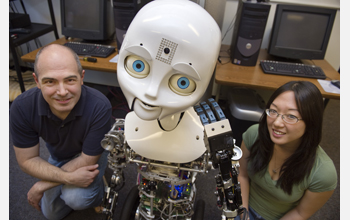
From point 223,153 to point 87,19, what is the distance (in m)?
1.80

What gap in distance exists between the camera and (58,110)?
1.06 m

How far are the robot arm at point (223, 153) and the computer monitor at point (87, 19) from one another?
155 centimetres

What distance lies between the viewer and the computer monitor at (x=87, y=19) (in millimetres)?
1927

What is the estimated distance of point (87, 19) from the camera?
1.97 meters

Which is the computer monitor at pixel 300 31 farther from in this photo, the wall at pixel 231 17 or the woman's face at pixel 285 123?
the woman's face at pixel 285 123

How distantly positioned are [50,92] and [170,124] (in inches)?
21.7

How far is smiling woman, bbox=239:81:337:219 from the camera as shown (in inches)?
33.6

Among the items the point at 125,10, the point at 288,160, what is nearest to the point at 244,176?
the point at 288,160

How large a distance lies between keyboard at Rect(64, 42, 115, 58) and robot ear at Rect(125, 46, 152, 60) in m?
1.29

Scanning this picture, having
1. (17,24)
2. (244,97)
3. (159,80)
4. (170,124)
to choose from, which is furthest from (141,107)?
(17,24)

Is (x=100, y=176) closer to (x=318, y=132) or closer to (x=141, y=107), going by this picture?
(x=141, y=107)

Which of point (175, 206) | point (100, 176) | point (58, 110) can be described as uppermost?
Result: point (58, 110)

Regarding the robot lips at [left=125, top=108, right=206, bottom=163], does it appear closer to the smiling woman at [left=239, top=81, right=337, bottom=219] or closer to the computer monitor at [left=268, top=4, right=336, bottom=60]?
the smiling woman at [left=239, top=81, right=337, bottom=219]

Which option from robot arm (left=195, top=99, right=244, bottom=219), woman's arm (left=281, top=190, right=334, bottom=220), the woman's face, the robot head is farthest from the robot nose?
woman's arm (left=281, top=190, right=334, bottom=220)
